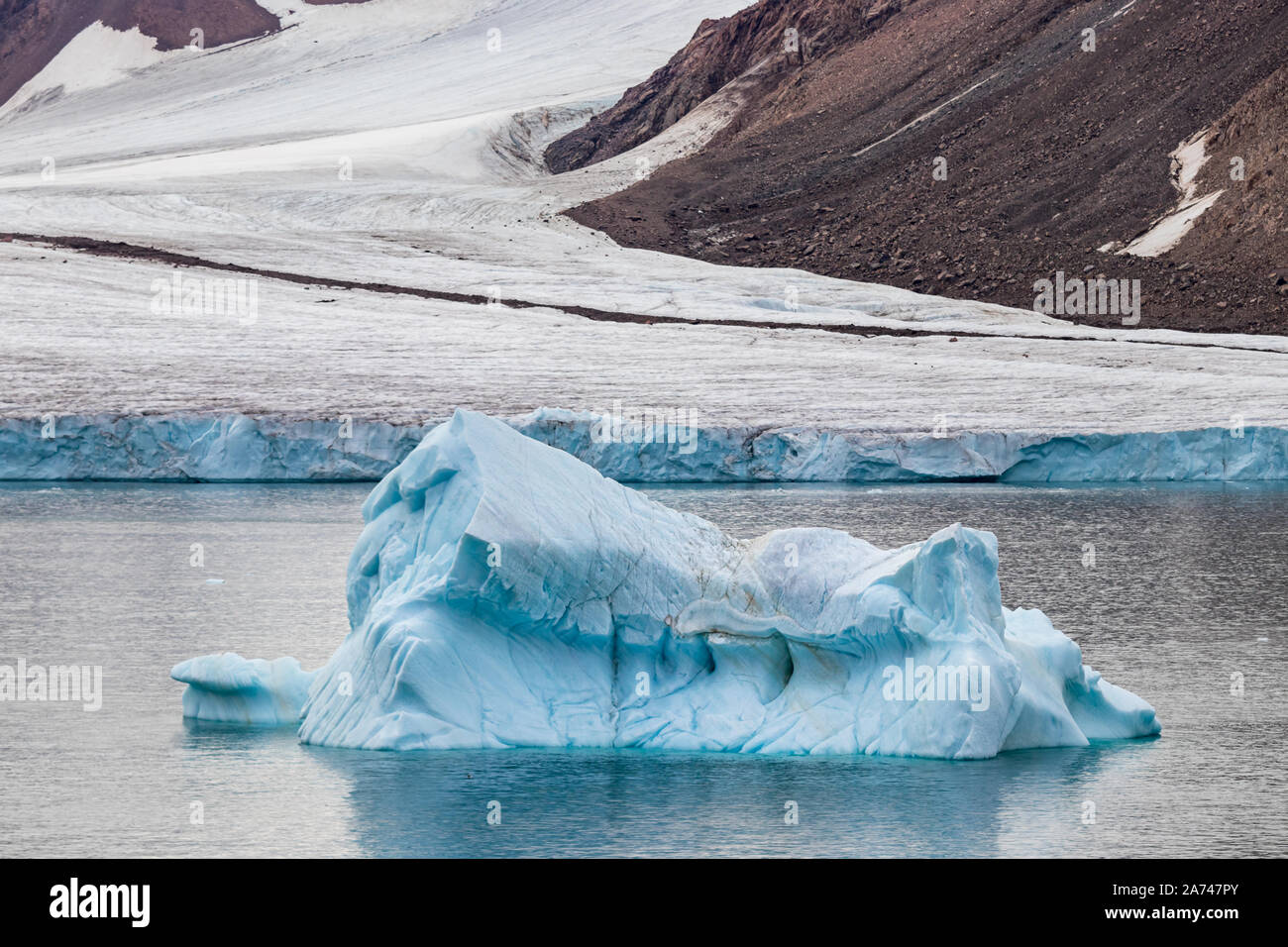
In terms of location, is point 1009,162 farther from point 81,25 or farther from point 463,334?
point 81,25

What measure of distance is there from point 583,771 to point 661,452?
1355 centimetres

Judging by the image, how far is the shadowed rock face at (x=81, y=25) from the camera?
2992 inches

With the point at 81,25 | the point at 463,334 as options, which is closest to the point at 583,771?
the point at 463,334

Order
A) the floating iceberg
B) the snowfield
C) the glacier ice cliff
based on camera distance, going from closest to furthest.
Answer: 1. the floating iceberg
2. the glacier ice cliff
3. the snowfield

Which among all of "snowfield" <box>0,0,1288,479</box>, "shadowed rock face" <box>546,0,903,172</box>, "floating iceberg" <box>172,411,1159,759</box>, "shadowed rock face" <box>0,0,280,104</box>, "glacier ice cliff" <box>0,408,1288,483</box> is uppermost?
"shadowed rock face" <box>0,0,280,104</box>

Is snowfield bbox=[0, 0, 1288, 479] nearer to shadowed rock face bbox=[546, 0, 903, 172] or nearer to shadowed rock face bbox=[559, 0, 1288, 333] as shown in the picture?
shadowed rock face bbox=[546, 0, 903, 172]

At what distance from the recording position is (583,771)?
796cm

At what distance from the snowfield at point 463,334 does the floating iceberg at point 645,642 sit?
12717 mm

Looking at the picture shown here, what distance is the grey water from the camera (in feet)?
22.8

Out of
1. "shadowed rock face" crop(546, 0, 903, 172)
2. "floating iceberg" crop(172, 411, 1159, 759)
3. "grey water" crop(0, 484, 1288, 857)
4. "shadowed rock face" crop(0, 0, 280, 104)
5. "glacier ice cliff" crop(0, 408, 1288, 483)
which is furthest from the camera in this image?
"shadowed rock face" crop(0, 0, 280, 104)

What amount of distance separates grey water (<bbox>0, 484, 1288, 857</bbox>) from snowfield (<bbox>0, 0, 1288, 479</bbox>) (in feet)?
24.7

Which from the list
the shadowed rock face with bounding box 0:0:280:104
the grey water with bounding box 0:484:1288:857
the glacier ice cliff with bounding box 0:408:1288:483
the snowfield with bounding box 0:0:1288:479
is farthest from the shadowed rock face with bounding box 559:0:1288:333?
the shadowed rock face with bounding box 0:0:280:104
